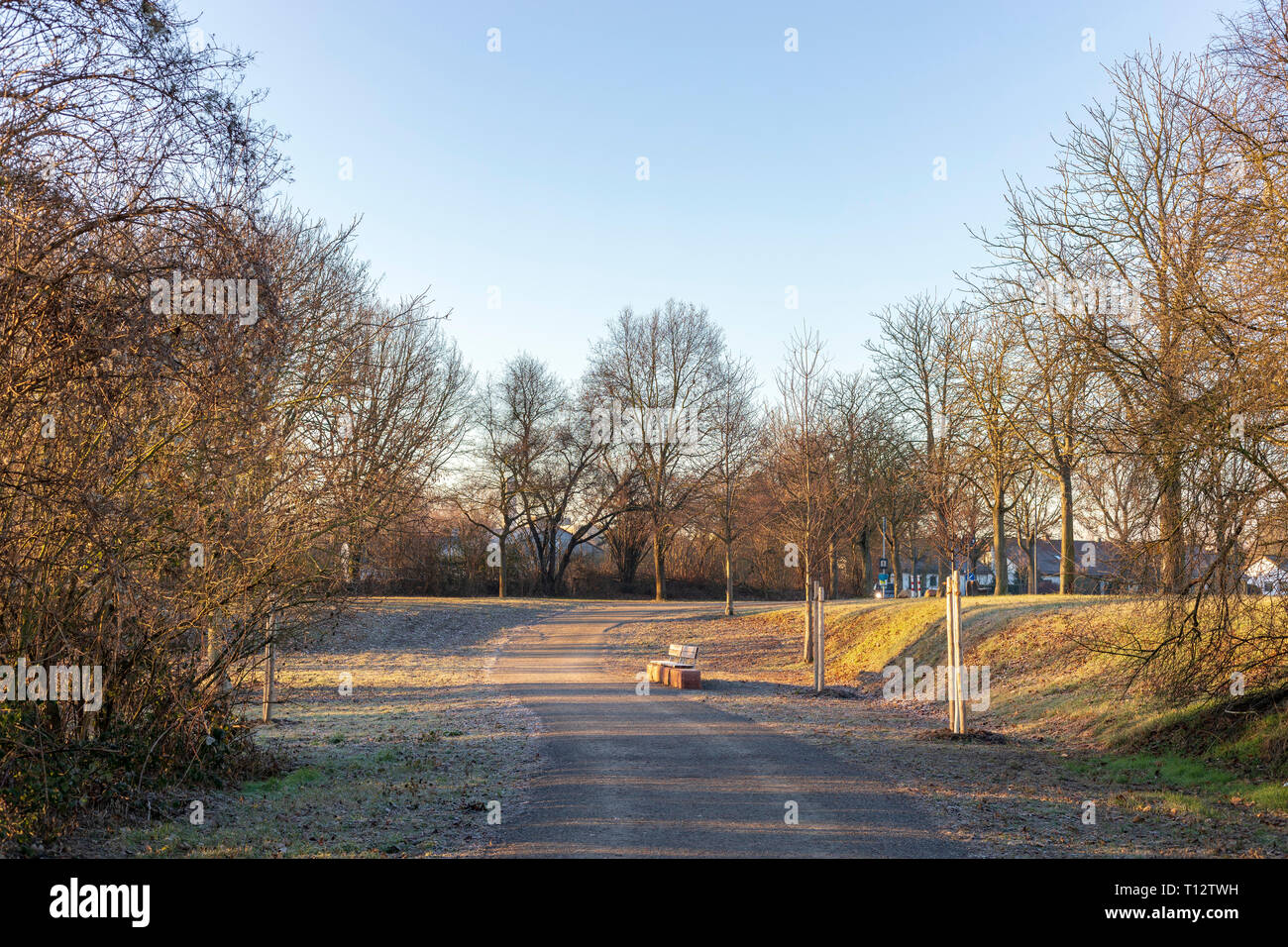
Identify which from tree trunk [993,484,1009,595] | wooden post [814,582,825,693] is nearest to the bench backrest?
wooden post [814,582,825,693]

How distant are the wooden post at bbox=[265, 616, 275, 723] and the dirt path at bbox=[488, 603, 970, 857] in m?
3.47

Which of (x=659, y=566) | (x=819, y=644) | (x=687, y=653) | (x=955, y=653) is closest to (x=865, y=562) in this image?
(x=659, y=566)

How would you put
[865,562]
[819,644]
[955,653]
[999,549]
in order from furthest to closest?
[865,562]
[999,549]
[819,644]
[955,653]

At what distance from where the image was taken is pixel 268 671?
44.9ft

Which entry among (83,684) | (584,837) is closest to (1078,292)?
(584,837)

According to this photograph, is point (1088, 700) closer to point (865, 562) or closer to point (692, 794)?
point (692, 794)

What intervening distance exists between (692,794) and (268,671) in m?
7.75

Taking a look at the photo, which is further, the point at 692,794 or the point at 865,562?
the point at 865,562

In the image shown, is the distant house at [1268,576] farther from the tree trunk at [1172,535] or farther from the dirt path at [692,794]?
the dirt path at [692,794]

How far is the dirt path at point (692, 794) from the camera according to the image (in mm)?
7301

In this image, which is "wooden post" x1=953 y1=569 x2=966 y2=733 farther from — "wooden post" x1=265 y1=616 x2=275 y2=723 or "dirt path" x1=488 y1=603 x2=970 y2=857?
"wooden post" x1=265 y1=616 x2=275 y2=723

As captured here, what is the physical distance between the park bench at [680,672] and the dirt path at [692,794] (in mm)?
2867

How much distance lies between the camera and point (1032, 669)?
16.9 meters

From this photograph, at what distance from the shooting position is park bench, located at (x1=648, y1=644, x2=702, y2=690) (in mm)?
19281
